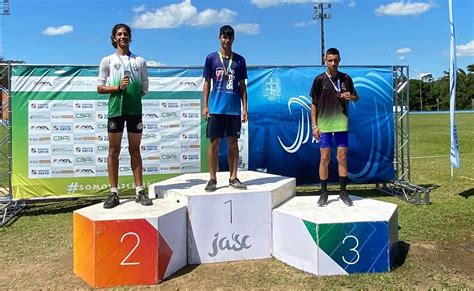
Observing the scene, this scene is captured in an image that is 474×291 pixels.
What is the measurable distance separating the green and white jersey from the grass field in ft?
5.65

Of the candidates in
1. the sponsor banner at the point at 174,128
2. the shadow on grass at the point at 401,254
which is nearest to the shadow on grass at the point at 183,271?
the shadow on grass at the point at 401,254

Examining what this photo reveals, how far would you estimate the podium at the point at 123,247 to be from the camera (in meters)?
3.92

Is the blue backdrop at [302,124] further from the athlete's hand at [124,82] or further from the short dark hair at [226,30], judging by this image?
the athlete's hand at [124,82]

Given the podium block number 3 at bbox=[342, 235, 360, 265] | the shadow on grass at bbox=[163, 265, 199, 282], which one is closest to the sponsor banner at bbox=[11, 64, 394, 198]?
the shadow on grass at bbox=[163, 265, 199, 282]

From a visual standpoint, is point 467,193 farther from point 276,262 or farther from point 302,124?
point 276,262

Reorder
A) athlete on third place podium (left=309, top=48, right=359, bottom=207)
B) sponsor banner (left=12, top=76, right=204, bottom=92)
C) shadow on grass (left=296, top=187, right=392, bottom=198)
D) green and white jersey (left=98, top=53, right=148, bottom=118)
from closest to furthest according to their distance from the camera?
green and white jersey (left=98, top=53, right=148, bottom=118), athlete on third place podium (left=309, top=48, right=359, bottom=207), sponsor banner (left=12, top=76, right=204, bottom=92), shadow on grass (left=296, top=187, right=392, bottom=198)

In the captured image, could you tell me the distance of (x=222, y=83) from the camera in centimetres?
483

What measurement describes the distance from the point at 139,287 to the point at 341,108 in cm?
286

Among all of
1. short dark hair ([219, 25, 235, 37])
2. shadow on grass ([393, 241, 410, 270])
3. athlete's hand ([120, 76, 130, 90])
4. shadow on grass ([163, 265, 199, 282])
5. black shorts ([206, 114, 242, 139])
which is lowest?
shadow on grass ([163, 265, 199, 282])

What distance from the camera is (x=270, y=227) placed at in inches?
185

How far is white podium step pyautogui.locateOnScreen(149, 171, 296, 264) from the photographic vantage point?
454 cm

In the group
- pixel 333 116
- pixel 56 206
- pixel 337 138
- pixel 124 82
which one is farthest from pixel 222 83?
pixel 56 206

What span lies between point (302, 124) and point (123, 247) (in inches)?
179

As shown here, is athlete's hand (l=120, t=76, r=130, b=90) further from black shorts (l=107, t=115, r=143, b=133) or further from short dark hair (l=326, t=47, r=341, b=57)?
short dark hair (l=326, t=47, r=341, b=57)
